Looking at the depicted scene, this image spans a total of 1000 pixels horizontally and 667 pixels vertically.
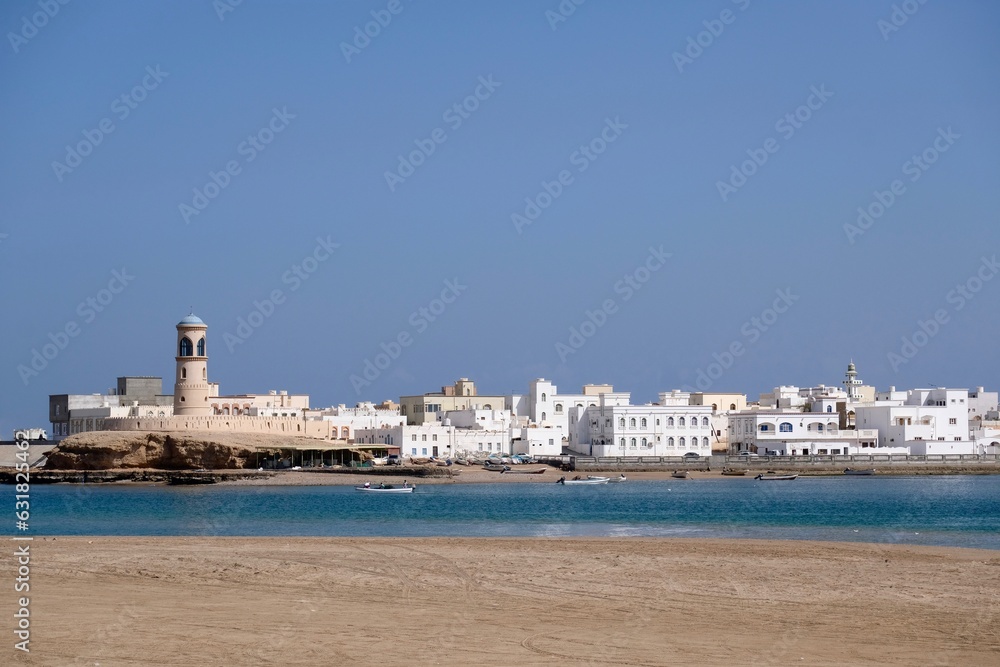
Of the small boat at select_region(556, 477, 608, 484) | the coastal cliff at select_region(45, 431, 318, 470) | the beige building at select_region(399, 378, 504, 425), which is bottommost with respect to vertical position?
the small boat at select_region(556, 477, 608, 484)

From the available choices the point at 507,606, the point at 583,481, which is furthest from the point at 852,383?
the point at 507,606

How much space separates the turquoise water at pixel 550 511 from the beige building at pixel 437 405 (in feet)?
113

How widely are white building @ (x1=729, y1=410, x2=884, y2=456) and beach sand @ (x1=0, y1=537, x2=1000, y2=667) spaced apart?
62.7m

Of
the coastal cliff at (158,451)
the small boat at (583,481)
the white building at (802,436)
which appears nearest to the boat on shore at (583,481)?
the small boat at (583,481)

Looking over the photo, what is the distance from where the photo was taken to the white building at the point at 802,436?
295 ft

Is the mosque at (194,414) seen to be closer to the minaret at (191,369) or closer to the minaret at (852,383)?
the minaret at (191,369)

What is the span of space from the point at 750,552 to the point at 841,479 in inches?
2086

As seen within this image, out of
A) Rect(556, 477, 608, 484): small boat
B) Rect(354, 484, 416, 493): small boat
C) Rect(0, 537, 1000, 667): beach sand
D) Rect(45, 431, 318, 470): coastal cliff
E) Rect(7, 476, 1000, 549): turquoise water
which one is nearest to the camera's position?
Rect(0, 537, 1000, 667): beach sand

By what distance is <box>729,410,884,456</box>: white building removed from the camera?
89812mm

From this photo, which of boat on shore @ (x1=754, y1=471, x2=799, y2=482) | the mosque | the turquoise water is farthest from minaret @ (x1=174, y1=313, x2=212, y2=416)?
boat on shore @ (x1=754, y1=471, x2=799, y2=482)

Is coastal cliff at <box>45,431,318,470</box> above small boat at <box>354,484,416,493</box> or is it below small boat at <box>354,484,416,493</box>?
above

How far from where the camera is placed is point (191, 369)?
82.0 meters

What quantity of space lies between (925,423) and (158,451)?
53908 millimetres

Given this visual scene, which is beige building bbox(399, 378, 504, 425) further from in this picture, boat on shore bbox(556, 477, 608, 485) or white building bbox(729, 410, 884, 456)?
boat on shore bbox(556, 477, 608, 485)
